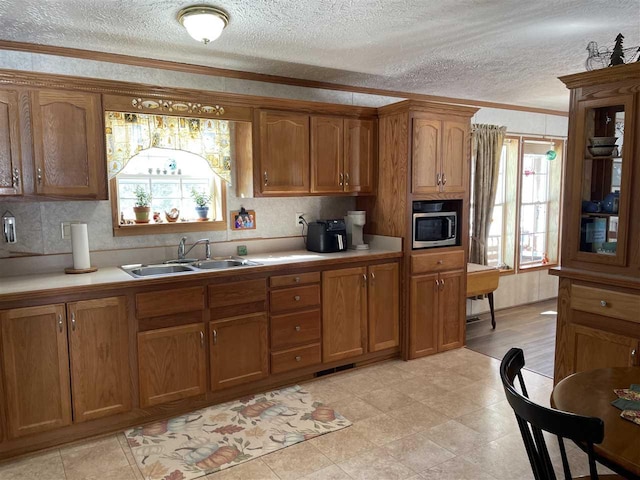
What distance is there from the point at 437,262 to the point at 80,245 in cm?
285

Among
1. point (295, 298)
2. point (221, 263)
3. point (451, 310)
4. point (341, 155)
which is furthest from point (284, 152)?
point (451, 310)

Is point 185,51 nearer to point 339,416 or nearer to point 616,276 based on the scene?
point 339,416

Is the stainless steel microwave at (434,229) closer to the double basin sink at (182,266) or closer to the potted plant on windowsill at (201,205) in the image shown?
the double basin sink at (182,266)

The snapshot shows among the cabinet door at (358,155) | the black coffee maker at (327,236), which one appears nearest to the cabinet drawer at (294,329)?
the black coffee maker at (327,236)

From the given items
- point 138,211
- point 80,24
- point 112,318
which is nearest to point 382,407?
point 112,318

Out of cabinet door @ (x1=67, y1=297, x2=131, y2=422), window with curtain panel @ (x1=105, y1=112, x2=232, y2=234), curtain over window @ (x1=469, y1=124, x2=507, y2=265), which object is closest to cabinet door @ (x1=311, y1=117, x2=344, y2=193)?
window with curtain panel @ (x1=105, y1=112, x2=232, y2=234)

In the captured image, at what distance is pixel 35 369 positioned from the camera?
2756 mm

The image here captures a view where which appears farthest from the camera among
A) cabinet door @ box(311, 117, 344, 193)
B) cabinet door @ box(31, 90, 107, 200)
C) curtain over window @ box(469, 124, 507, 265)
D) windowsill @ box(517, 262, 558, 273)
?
windowsill @ box(517, 262, 558, 273)

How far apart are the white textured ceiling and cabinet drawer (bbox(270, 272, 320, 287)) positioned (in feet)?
5.39

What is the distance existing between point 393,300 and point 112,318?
7.46 ft

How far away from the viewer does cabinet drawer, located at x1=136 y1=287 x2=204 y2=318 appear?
3.02 m

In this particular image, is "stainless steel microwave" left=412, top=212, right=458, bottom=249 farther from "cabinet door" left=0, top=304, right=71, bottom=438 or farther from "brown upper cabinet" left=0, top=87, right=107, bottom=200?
"cabinet door" left=0, top=304, right=71, bottom=438

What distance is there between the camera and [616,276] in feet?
8.75

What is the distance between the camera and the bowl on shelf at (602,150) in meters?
2.74
